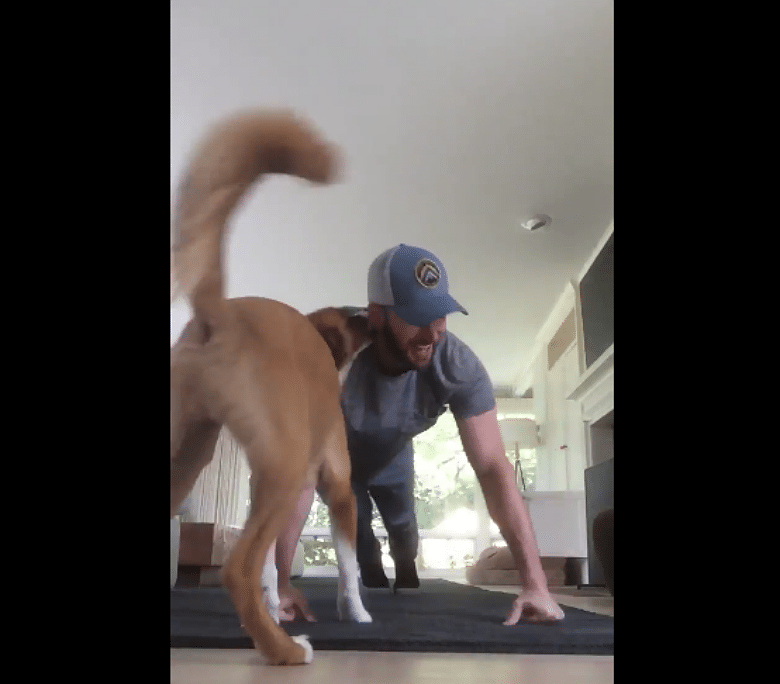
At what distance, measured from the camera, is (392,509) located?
111 cm

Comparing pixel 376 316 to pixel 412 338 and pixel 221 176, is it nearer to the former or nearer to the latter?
pixel 412 338

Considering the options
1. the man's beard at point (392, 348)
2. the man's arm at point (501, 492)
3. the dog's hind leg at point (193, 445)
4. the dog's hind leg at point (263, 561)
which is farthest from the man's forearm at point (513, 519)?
the dog's hind leg at point (193, 445)

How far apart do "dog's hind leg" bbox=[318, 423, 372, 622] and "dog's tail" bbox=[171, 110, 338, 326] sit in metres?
0.26

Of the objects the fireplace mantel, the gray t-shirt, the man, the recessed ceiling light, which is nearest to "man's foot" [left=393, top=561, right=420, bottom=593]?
the man

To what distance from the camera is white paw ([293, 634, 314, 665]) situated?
35.8 inches

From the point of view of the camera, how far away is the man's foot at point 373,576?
1.07 meters

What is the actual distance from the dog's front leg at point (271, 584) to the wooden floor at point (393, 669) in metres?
0.06

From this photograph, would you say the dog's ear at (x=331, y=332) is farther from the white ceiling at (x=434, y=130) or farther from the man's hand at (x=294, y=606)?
the man's hand at (x=294, y=606)

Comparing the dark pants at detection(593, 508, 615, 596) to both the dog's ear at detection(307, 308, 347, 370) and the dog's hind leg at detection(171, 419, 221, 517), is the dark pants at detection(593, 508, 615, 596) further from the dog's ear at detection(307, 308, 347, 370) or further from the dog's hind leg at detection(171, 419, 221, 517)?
the dog's hind leg at detection(171, 419, 221, 517)

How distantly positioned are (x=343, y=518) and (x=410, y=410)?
200mm

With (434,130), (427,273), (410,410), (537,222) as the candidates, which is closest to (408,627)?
(410,410)

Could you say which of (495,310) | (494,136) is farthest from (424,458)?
(494,136)
